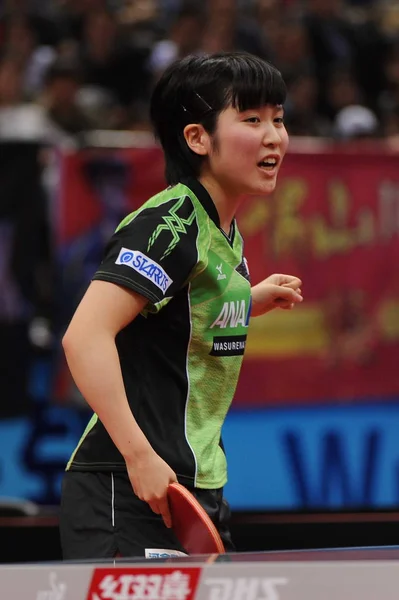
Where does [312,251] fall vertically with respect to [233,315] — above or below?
above

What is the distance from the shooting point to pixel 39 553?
443cm

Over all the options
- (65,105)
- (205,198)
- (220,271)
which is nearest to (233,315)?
(220,271)

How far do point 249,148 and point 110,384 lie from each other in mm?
750

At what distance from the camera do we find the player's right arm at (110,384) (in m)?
2.81

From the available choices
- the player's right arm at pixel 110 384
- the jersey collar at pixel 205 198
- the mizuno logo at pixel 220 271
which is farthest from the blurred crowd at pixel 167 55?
the player's right arm at pixel 110 384

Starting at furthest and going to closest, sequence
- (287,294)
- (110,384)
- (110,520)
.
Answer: (287,294) < (110,520) < (110,384)

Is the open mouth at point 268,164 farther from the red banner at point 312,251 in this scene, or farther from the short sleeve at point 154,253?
the red banner at point 312,251

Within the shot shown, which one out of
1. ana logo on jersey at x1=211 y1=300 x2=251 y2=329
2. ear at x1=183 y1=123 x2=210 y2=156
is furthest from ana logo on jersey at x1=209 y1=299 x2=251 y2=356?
ear at x1=183 y1=123 x2=210 y2=156

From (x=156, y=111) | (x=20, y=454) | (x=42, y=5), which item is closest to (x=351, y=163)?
(x=20, y=454)

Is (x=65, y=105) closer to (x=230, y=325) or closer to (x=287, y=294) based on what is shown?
(x=287, y=294)

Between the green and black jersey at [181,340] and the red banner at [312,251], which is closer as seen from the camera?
the green and black jersey at [181,340]

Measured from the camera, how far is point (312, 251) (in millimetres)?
7387

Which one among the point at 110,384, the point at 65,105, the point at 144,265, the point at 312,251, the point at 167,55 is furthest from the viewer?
the point at 167,55

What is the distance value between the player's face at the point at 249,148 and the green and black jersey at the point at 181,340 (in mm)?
92
